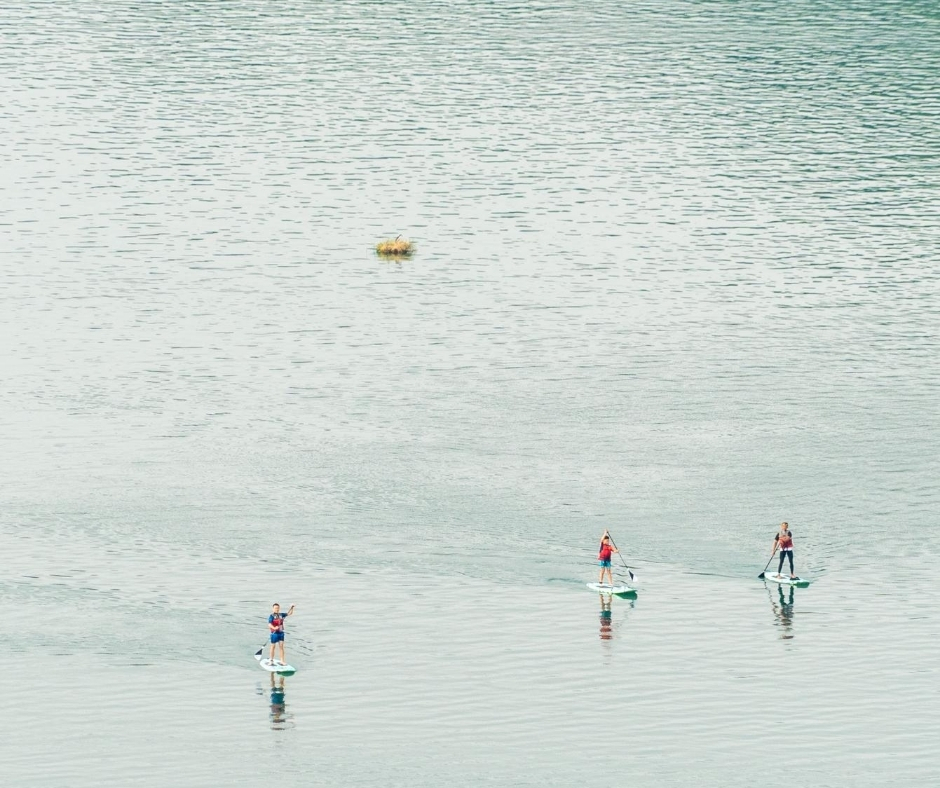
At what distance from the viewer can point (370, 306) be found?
16300 centimetres

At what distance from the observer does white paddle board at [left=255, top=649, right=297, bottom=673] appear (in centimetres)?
9388

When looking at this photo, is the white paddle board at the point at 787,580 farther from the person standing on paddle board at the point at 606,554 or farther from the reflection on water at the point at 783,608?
the person standing on paddle board at the point at 606,554

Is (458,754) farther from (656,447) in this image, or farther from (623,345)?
(623,345)

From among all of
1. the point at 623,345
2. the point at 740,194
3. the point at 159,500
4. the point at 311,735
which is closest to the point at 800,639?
the point at 311,735

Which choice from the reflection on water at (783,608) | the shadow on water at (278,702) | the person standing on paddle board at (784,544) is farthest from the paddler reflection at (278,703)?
the person standing on paddle board at (784,544)

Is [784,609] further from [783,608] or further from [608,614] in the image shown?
[608,614]

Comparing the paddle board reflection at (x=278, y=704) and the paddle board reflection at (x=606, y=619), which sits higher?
the paddle board reflection at (x=606, y=619)

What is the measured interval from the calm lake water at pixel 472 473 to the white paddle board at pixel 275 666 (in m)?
0.91

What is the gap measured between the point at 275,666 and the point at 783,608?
83.3ft

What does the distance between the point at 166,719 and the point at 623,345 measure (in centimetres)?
6776

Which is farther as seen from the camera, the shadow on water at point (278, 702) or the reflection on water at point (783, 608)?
the reflection on water at point (783, 608)

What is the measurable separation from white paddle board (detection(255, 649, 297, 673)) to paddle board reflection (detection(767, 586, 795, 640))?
23159 millimetres

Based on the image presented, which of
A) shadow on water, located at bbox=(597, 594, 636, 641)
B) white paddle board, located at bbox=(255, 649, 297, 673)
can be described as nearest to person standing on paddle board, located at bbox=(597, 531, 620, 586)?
shadow on water, located at bbox=(597, 594, 636, 641)

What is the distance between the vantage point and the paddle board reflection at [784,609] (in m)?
100
